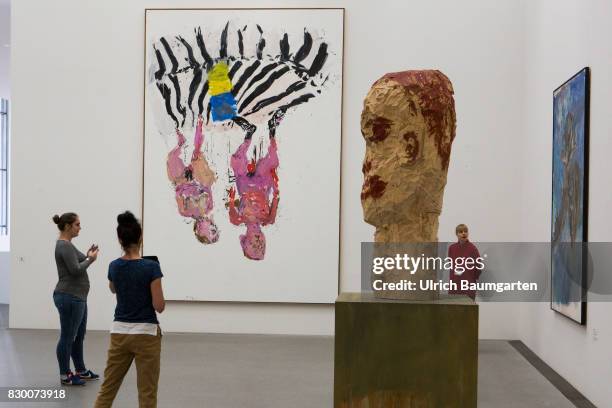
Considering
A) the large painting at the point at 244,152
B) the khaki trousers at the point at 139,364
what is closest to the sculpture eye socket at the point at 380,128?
the khaki trousers at the point at 139,364

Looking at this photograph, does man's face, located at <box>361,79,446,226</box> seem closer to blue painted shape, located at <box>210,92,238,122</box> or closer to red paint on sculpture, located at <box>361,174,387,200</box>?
red paint on sculpture, located at <box>361,174,387,200</box>

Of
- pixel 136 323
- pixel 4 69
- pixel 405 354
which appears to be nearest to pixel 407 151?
pixel 405 354

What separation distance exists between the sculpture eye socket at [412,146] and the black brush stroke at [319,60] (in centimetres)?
488

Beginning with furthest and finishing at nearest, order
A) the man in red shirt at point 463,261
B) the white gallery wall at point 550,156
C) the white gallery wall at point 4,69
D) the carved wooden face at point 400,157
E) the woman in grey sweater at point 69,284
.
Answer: the white gallery wall at point 4,69, the man in red shirt at point 463,261, the woman in grey sweater at point 69,284, the white gallery wall at point 550,156, the carved wooden face at point 400,157

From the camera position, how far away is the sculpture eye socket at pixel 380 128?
4.59 metres

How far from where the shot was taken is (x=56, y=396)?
6.00 metres

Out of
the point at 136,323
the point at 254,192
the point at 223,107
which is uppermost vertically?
the point at 223,107

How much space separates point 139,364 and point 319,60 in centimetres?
565

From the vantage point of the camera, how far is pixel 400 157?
457 cm

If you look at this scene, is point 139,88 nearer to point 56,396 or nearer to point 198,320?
point 198,320

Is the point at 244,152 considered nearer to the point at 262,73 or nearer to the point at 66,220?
the point at 262,73

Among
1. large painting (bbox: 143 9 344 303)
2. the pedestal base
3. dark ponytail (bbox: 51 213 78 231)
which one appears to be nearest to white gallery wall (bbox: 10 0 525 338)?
large painting (bbox: 143 9 344 303)

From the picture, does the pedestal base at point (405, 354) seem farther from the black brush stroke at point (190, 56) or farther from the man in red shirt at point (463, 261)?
the black brush stroke at point (190, 56)

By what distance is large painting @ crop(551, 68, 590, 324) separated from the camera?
6281 mm
